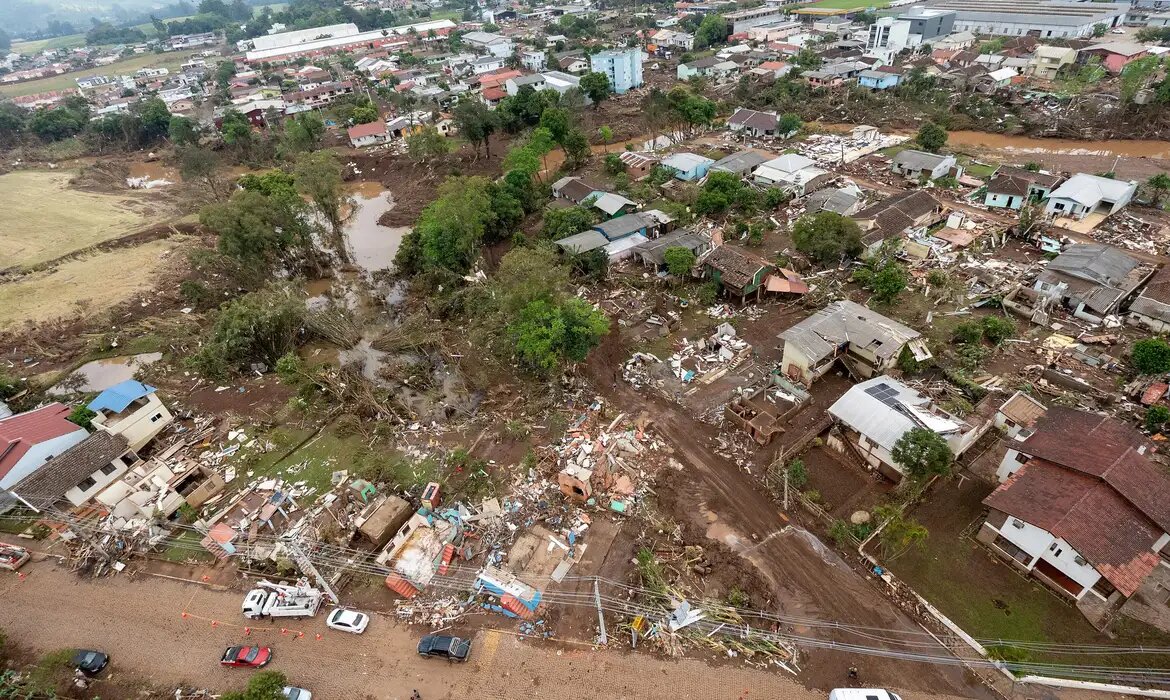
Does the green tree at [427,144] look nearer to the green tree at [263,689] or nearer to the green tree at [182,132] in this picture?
the green tree at [182,132]

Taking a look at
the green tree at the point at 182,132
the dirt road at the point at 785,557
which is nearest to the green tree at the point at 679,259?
the dirt road at the point at 785,557

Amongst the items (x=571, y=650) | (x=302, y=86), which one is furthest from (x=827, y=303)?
(x=302, y=86)

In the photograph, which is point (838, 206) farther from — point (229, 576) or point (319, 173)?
point (229, 576)

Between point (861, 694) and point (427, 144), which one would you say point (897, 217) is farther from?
point (427, 144)

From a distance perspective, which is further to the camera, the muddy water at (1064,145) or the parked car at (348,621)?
the muddy water at (1064,145)

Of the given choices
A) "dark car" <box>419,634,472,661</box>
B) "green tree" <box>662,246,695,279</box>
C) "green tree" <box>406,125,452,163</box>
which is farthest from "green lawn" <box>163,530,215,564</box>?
"green tree" <box>406,125,452,163</box>
